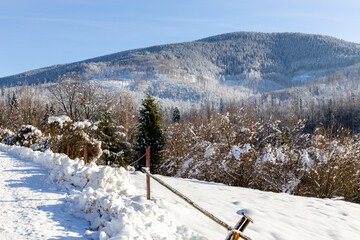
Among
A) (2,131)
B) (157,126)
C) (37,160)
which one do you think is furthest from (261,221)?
(2,131)

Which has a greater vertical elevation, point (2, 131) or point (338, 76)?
point (338, 76)

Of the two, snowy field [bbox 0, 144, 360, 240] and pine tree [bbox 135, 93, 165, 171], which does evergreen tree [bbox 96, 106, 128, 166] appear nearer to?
pine tree [bbox 135, 93, 165, 171]

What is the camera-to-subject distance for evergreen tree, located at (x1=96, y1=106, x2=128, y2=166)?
2022cm

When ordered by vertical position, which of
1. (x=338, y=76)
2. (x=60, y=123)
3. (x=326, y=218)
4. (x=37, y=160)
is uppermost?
(x=338, y=76)

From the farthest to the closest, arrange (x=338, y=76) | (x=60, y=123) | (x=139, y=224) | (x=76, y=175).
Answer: (x=338, y=76) → (x=60, y=123) → (x=76, y=175) → (x=139, y=224)

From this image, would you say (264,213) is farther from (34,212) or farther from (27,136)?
(27,136)

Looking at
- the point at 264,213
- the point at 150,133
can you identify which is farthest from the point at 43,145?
the point at 264,213

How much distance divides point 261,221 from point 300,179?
710 centimetres

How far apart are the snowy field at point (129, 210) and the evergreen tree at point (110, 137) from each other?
41.1 feet

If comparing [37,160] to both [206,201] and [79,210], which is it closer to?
[79,210]

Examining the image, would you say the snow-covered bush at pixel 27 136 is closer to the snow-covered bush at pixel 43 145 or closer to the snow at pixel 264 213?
the snow-covered bush at pixel 43 145

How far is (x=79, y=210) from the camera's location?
4113 mm

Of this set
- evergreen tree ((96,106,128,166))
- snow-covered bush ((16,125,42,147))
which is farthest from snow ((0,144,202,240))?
evergreen tree ((96,106,128,166))

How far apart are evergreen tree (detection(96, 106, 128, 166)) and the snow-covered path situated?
46.7ft
